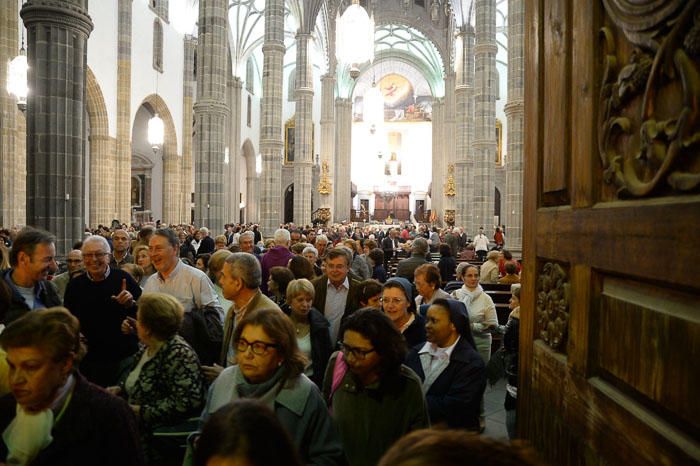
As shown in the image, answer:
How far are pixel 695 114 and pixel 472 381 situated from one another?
2533 millimetres

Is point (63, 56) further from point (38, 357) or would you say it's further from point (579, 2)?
point (579, 2)

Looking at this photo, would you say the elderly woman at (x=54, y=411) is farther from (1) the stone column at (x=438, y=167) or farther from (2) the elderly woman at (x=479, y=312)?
(1) the stone column at (x=438, y=167)

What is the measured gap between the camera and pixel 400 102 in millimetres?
48375

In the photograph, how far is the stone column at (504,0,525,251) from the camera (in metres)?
14.4

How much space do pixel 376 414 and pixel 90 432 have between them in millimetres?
1180

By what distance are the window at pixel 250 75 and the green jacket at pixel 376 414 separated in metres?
38.2

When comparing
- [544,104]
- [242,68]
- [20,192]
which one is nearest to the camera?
[544,104]

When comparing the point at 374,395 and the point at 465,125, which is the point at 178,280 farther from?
the point at 465,125

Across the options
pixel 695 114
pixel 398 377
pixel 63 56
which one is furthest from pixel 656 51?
pixel 63 56

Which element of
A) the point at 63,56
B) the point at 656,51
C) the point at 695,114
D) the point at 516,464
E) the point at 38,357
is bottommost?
the point at 38,357

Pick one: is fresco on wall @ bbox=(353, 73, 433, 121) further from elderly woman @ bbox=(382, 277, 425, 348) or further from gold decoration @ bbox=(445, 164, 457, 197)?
elderly woman @ bbox=(382, 277, 425, 348)

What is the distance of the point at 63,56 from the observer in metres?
8.54

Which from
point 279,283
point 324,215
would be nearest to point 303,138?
point 324,215

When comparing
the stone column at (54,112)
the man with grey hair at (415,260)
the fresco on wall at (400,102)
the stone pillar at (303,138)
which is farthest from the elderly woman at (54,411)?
the fresco on wall at (400,102)
